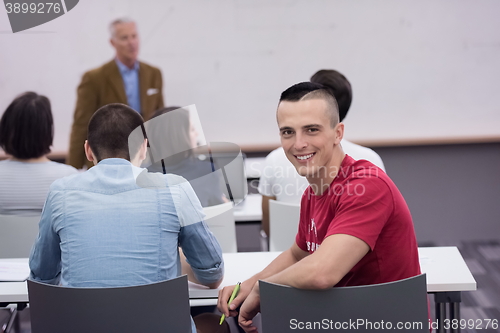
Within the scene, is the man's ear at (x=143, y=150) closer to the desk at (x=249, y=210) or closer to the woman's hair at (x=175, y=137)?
the woman's hair at (x=175, y=137)

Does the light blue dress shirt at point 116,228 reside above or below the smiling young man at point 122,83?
below

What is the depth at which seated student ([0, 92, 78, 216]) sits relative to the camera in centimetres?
233

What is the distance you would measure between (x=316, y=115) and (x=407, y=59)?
2.70 m

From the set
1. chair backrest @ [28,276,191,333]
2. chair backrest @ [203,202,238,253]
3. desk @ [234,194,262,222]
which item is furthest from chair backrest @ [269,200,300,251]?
chair backrest @ [28,276,191,333]

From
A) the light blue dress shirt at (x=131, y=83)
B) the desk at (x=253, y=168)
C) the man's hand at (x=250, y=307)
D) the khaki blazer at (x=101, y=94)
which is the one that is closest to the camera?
the man's hand at (x=250, y=307)

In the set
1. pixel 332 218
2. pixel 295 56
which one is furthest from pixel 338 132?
pixel 295 56

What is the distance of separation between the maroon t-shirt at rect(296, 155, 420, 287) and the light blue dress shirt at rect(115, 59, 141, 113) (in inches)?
106

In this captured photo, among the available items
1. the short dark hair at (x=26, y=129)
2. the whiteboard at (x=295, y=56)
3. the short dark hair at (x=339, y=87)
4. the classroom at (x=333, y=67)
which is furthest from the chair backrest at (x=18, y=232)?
the whiteboard at (x=295, y=56)

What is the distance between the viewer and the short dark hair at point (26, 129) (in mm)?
2359

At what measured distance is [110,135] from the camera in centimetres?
159

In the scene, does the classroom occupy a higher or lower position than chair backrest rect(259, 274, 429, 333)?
higher

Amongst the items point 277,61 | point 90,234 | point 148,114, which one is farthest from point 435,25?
point 90,234

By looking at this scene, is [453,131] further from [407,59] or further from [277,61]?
[277,61]

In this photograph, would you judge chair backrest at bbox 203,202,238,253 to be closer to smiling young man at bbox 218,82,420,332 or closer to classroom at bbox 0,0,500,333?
smiling young man at bbox 218,82,420,332
